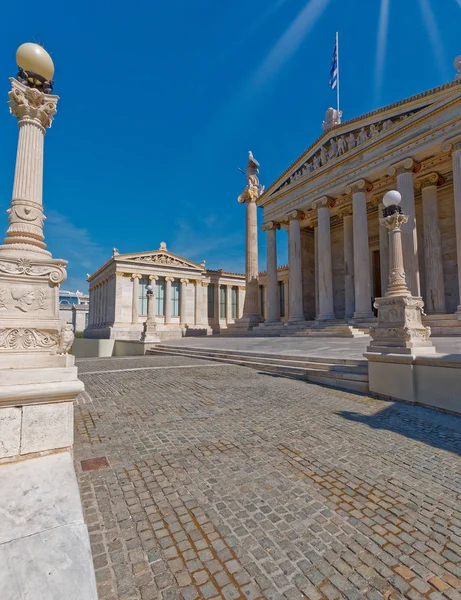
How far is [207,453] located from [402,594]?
2.33 metres

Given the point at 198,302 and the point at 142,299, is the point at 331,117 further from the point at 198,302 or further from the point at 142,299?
the point at 142,299

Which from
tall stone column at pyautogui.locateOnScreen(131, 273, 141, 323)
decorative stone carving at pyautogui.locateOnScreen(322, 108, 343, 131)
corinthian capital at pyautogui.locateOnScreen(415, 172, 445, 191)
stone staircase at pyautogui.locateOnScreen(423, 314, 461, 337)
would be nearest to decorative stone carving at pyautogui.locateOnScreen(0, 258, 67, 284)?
stone staircase at pyautogui.locateOnScreen(423, 314, 461, 337)

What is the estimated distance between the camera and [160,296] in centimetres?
3688

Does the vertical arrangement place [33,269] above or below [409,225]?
below

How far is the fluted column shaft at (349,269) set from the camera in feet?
74.4

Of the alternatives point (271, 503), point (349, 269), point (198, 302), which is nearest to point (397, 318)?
point (271, 503)

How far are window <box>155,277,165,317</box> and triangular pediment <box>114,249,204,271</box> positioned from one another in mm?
2052

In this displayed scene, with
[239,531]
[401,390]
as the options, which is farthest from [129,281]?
[239,531]

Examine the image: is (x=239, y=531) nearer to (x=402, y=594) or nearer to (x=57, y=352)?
(x=402, y=594)

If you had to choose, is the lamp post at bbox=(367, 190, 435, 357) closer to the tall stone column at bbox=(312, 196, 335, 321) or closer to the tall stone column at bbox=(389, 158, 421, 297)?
the tall stone column at bbox=(389, 158, 421, 297)

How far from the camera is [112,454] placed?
370 centimetres

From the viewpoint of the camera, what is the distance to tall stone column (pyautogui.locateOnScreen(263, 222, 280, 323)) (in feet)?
86.3

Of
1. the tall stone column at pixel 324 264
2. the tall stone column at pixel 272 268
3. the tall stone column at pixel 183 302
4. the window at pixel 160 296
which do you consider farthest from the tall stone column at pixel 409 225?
the window at pixel 160 296

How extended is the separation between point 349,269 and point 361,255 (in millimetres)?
3332
